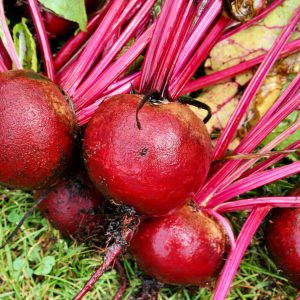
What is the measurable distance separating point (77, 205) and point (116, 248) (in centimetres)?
30

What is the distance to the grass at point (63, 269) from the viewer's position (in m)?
1.79

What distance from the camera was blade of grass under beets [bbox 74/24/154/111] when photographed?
1634 mm

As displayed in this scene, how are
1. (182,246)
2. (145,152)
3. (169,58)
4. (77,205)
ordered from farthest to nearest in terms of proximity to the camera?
(77,205)
(182,246)
(169,58)
(145,152)

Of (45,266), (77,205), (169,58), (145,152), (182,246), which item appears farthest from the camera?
(45,266)

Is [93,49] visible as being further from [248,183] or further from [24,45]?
[248,183]

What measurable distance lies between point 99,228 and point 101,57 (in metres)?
0.66

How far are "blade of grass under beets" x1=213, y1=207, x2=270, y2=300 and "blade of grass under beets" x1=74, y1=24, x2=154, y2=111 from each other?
2.28ft

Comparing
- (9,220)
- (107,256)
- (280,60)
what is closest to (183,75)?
(280,60)

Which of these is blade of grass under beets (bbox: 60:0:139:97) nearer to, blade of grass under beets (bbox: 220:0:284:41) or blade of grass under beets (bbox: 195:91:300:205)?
blade of grass under beets (bbox: 220:0:284:41)

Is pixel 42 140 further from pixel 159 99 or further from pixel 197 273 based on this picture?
pixel 197 273

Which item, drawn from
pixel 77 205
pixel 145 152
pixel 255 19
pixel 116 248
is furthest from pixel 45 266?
pixel 255 19

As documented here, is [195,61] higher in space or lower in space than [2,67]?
higher

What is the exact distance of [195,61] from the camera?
1622mm

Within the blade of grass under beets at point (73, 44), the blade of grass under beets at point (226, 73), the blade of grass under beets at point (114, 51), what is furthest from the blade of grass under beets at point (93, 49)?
the blade of grass under beets at point (226, 73)
